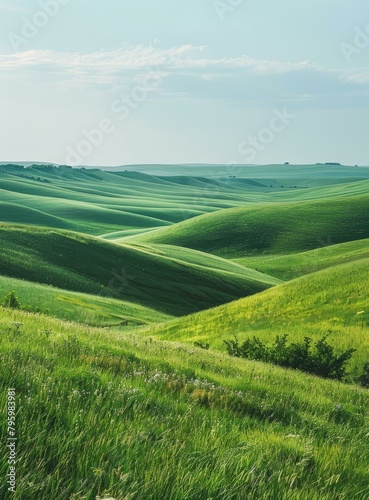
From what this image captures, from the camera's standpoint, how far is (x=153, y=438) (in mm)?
6008

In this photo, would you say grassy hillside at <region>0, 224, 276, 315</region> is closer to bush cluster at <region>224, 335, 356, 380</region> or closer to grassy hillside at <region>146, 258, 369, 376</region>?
grassy hillside at <region>146, 258, 369, 376</region>

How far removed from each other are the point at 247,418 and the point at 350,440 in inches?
63.8

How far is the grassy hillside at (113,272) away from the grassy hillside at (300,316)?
2359 cm

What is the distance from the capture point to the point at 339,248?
12706 cm

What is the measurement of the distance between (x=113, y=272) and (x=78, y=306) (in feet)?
85.8

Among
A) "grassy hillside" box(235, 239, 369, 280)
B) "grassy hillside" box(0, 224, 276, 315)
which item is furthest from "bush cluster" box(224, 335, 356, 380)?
"grassy hillside" box(235, 239, 369, 280)

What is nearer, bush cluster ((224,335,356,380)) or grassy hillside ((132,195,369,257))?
bush cluster ((224,335,356,380))

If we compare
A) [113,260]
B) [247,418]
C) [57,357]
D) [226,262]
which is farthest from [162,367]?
[226,262]

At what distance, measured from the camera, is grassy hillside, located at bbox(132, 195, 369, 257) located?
504ft

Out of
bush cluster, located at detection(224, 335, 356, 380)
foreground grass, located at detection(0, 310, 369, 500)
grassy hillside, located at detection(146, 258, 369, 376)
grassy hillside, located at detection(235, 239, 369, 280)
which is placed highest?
foreground grass, located at detection(0, 310, 369, 500)

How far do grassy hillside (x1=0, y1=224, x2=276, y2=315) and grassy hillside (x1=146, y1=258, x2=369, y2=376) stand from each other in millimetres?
23587

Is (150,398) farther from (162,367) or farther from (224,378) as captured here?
(224,378)

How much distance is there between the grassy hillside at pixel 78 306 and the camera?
194ft

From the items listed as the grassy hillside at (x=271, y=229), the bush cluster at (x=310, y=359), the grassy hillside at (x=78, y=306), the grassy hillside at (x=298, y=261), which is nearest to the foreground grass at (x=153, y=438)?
the bush cluster at (x=310, y=359)
